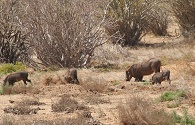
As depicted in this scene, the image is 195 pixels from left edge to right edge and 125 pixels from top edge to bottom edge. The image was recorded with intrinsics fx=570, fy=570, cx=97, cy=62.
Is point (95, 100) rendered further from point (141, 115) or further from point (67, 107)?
point (141, 115)

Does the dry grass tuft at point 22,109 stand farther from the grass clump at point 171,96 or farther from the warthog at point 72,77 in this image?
the warthog at point 72,77

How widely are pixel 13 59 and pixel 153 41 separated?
1219 cm

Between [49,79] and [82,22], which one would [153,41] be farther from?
[49,79]

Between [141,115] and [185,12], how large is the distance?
24.9 meters

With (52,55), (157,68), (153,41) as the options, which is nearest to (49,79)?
(157,68)

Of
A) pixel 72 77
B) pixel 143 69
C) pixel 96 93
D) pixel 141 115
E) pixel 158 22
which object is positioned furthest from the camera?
pixel 158 22

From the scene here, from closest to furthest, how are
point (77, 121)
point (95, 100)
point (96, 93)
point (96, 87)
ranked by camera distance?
point (77, 121), point (95, 100), point (96, 93), point (96, 87)

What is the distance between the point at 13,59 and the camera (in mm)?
25531

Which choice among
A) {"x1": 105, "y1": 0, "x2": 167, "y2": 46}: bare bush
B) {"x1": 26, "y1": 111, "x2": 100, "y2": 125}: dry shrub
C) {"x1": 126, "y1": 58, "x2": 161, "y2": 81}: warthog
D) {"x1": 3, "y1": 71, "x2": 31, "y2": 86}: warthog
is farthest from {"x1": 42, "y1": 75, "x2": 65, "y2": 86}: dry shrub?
{"x1": 105, "y1": 0, "x2": 167, "y2": 46}: bare bush

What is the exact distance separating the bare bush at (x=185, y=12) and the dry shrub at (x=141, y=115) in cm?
2398

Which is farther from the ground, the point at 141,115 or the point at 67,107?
the point at 141,115

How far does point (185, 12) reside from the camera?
33781mm

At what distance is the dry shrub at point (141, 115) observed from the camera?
9.40 metres

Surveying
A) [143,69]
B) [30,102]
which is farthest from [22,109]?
[143,69]
